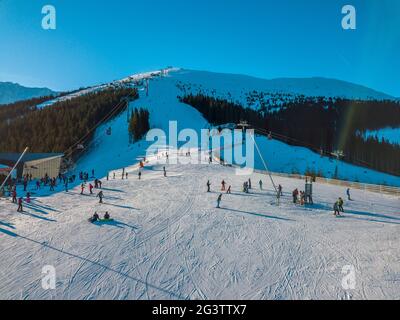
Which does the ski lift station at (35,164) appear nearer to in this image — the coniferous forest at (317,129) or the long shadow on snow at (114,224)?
the long shadow on snow at (114,224)

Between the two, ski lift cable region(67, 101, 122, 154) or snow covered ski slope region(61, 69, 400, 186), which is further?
ski lift cable region(67, 101, 122, 154)

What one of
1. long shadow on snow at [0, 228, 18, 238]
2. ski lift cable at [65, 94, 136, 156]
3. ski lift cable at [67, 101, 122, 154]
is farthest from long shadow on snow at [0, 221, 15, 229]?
ski lift cable at [67, 101, 122, 154]

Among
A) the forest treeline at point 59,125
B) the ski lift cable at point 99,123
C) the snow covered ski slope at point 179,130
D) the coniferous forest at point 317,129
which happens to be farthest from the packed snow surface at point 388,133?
the forest treeline at point 59,125
